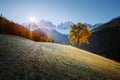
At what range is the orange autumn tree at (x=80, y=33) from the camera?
8106 centimetres

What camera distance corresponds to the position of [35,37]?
84.6 meters

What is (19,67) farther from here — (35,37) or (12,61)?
(35,37)

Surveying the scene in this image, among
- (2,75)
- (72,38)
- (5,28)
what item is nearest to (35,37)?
(72,38)

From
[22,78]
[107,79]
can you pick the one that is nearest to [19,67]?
[22,78]

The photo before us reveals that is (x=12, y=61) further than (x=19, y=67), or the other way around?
(x=12, y=61)

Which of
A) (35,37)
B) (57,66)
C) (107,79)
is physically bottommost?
(107,79)

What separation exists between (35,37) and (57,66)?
6272cm

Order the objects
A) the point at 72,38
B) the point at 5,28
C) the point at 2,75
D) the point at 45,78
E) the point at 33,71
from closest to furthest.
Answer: the point at 2,75 < the point at 45,78 < the point at 33,71 < the point at 5,28 < the point at 72,38

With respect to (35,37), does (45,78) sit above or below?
below

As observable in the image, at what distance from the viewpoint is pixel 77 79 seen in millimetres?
20141

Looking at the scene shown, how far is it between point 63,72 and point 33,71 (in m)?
4.59

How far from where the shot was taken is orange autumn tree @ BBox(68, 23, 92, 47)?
81.1 m

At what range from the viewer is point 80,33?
8081 cm

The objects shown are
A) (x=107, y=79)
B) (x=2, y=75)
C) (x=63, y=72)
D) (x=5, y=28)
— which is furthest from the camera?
(x=5, y=28)
